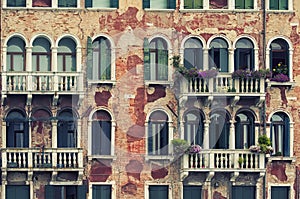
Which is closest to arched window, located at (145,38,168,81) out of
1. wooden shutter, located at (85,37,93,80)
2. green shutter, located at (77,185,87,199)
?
wooden shutter, located at (85,37,93,80)

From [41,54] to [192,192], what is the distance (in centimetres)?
748

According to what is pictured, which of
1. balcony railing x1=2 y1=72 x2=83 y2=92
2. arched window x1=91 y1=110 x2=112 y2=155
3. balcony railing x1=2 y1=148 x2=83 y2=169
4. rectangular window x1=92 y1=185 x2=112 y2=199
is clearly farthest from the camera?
arched window x1=91 y1=110 x2=112 y2=155

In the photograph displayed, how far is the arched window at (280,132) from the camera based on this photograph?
200 feet

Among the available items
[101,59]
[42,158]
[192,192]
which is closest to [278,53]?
[192,192]

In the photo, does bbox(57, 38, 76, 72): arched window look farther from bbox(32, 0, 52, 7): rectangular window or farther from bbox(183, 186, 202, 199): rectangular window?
bbox(183, 186, 202, 199): rectangular window

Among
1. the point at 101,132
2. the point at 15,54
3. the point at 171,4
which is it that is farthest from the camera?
the point at 171,4

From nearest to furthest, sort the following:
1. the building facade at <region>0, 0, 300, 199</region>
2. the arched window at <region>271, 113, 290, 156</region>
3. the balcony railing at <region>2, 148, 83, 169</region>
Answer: the balcony railing at <region>2, 148, 83, 169</region>
the building facade at <region>0, 0, 300, 199</region>
the arched window at <region>271, 113, 290, 156</region>

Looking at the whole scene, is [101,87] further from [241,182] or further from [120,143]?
[241,182]

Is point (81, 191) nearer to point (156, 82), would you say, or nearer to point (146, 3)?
point (156, 82)

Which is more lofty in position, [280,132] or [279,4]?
[279,4]

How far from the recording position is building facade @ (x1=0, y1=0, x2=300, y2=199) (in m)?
59.7

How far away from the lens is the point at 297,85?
60938mm

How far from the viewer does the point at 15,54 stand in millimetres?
60250

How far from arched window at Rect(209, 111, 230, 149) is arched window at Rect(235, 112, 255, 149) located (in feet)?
1.24
